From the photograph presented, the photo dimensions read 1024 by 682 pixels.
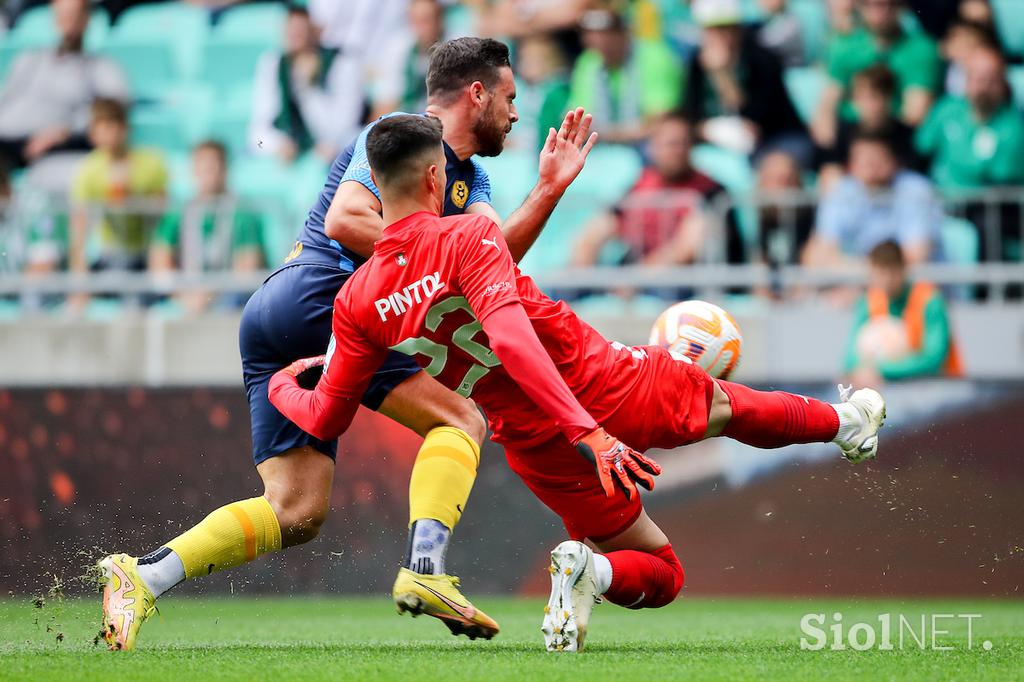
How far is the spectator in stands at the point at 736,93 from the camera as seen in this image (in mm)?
11938

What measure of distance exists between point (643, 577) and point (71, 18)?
9991mm

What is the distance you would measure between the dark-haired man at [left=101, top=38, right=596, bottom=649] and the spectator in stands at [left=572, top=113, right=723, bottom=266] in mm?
5122

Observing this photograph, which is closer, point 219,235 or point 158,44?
point 219,235

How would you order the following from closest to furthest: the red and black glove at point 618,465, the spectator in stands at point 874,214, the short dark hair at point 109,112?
the red and black glove at point 618,465
the spectator in stands at point 874,214
the short dark hair at point 109,112

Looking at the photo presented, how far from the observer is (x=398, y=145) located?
484cm

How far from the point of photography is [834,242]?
10.7 metres

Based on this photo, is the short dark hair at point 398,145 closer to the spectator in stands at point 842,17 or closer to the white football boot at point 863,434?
the white football boot at point 863,434

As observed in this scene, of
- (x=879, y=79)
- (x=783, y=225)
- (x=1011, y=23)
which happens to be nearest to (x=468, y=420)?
(x=783, y=225)

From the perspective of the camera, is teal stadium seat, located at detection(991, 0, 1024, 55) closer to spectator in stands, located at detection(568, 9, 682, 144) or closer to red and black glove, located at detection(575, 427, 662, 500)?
spectator in stands, located at detection(568, 9, 682, 144)

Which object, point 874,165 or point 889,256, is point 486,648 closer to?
point 889,256

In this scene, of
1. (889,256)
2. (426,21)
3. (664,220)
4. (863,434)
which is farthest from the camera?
(426,21)

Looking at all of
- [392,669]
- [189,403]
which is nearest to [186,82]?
[189,403]

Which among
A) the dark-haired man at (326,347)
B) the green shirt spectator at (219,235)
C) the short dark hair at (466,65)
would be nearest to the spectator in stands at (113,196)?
the green shirt spectator at (219,235)

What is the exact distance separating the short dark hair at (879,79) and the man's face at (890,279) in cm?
216
